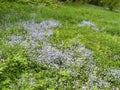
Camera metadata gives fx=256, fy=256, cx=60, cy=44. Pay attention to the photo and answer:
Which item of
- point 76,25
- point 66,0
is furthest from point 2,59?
point 66,0

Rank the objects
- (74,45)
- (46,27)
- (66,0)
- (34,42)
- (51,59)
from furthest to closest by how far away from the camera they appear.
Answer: (66,0) < (46,27) < (74,45) < (34,42) < (51,59)

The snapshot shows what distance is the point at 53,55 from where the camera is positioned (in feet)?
32.1

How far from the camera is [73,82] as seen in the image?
8.36 metres

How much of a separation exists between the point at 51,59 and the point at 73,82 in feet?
5.06

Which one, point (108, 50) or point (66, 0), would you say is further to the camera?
point (66, 0)

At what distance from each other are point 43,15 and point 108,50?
19.5ft

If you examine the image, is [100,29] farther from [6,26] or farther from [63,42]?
[6,26]

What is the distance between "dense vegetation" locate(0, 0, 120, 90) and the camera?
26.8 ft

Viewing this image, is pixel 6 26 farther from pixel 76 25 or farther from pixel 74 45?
pixel 76 25

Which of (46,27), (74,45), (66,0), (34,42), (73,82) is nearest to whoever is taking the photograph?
(73,82)

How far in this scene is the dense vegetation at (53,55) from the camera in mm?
8172

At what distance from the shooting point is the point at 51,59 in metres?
9.52

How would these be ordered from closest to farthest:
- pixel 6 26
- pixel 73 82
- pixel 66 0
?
pixel 73 82 < pixel 6 26 < pixel 66 0

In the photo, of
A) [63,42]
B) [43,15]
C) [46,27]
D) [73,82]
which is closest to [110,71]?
[73,82]
